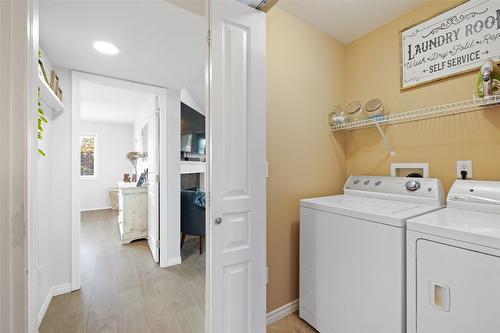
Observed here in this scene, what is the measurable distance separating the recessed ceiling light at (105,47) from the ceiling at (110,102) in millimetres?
819

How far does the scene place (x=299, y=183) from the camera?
1816mm

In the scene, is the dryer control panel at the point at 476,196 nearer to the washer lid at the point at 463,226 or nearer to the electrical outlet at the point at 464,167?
the washer lid at the point at 463,226

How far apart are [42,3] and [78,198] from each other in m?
1.60

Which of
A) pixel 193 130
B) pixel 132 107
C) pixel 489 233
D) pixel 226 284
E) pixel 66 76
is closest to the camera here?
pixel 489 233

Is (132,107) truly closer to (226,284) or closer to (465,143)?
(226,284)

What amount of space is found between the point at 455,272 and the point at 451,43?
152 centimetres

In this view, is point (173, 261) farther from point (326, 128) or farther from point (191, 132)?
point (326, 128)

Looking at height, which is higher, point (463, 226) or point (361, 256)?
point (463, 226)

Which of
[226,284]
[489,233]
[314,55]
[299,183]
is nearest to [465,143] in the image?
[489,233]

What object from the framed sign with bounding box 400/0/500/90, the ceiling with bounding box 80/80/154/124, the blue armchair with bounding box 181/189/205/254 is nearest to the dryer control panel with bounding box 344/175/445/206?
the framed sign with bounding box 400/0/500/90

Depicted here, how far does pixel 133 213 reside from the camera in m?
3.37

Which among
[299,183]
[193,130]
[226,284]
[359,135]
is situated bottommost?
[226,284]

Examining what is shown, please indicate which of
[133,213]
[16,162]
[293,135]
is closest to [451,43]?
[293,135]

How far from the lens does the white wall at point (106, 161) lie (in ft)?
19.1
